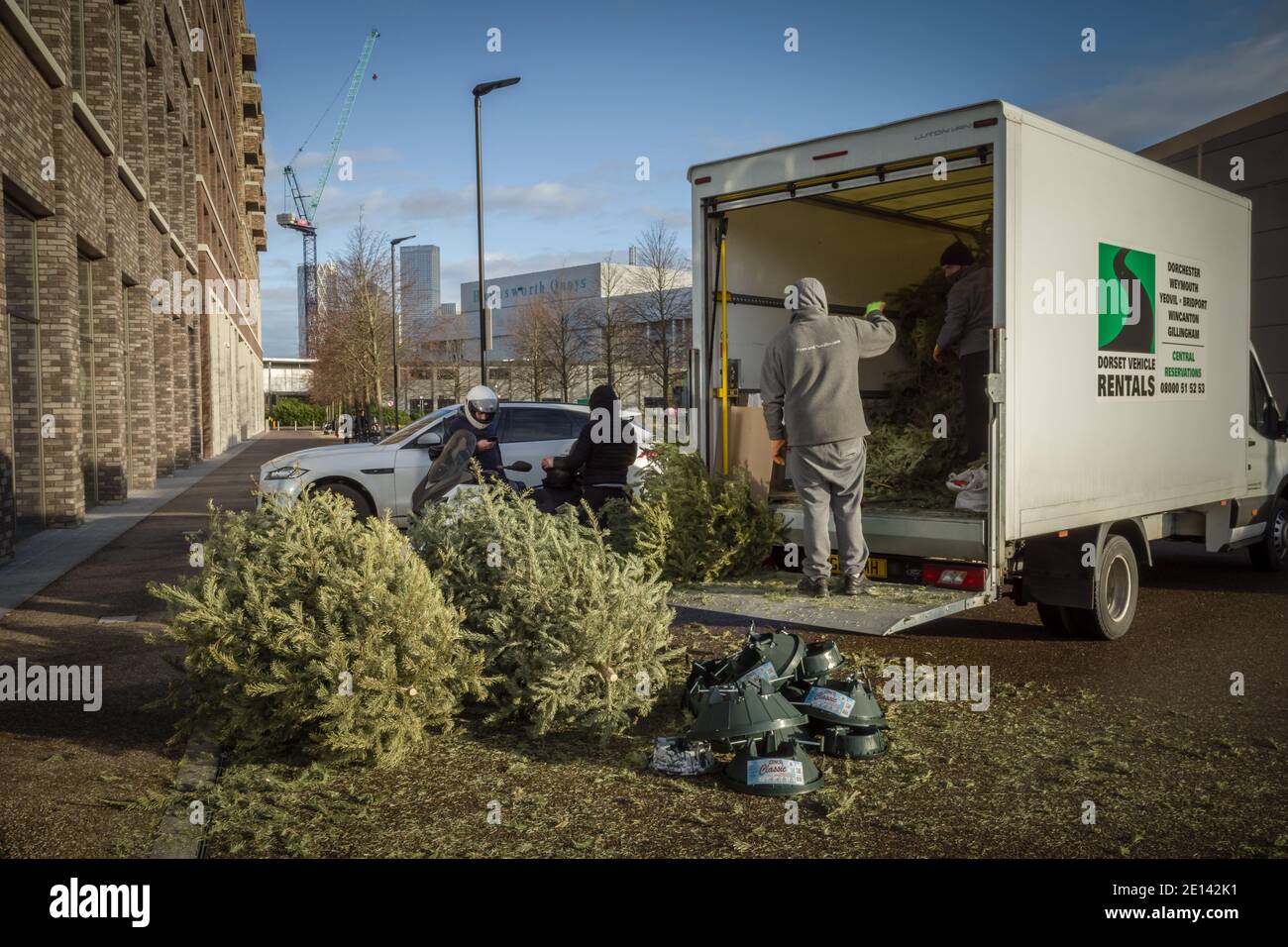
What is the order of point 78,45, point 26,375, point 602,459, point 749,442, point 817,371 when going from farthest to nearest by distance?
1. point 78,45
2. point 26,375
3. point 602,459
4. point 749,442
5. point 817,371

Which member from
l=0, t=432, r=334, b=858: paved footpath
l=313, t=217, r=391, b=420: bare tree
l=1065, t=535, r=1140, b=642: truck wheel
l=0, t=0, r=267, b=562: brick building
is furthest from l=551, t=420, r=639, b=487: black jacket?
l=313, t=217, r=391, b=420: bare tree

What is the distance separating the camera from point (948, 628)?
845 centimetres

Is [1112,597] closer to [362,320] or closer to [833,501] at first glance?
[833,501]

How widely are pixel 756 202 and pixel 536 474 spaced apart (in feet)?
23.3

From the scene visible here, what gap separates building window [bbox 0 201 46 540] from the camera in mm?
13555

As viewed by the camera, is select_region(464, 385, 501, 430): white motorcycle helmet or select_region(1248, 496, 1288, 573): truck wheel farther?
select_region(1248, 496, 1288, 573): truck wheel

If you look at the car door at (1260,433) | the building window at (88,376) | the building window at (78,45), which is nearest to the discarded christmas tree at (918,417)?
the car door at (1260,433)

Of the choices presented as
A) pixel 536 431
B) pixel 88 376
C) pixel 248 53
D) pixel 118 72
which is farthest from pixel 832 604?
pixel 248 53

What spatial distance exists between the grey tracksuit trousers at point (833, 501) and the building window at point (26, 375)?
11.0 metres

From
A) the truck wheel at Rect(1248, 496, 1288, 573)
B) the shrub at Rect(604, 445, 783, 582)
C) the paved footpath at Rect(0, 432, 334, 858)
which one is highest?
the shrub at Rect(604, 445, 783, 582)

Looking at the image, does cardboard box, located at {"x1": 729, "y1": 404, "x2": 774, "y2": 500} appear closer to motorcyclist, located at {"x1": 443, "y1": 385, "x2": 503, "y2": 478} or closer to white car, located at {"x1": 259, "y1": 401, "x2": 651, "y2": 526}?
motorcyclist, located at {"x1": 443, "y1": 385, "x2": 503, "y2": 478}

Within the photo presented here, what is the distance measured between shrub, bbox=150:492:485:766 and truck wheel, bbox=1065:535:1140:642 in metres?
4.33

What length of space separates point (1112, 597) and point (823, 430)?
2.58 m

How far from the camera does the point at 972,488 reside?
677cm
